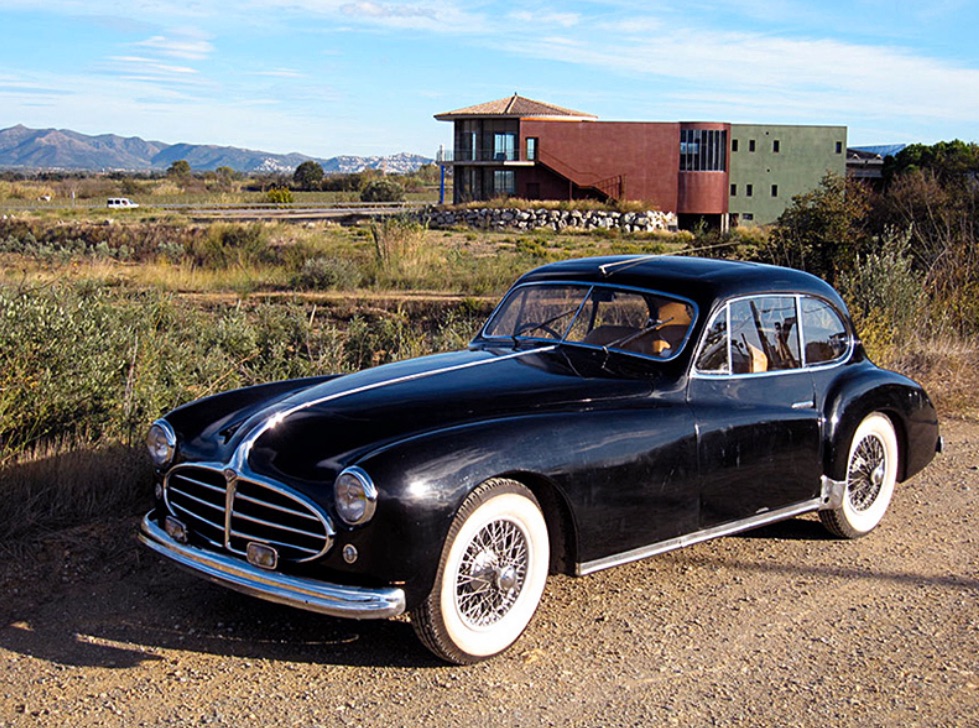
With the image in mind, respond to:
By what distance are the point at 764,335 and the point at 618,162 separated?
5593cm

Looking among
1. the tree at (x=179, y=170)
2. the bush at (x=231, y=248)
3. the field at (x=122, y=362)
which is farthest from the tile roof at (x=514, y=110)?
the tree at (x=179, y=170)

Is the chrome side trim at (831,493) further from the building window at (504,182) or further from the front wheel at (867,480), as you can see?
the building window at (504,182)

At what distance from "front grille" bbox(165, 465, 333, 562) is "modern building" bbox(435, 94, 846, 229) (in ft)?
184

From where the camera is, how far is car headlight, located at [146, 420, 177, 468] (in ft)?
15.7

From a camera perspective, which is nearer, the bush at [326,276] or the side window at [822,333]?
the side window at [822,333]

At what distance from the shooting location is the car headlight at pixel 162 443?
478cm

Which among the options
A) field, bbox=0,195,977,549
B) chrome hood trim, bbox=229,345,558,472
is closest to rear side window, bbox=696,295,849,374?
chrome hood trim, bbox=229,345,558,472

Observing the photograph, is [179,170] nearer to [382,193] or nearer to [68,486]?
[382,193]

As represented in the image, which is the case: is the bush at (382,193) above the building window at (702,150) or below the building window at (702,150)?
below

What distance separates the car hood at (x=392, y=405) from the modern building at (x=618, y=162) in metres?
55.3

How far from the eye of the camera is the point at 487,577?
4340mm

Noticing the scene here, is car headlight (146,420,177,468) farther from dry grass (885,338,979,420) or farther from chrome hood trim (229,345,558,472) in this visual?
dry grass (885,338,979,420)

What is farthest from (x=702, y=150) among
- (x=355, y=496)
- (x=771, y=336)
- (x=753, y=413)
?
(x=355, y=496)

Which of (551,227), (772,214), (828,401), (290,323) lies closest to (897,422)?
(828,401)
